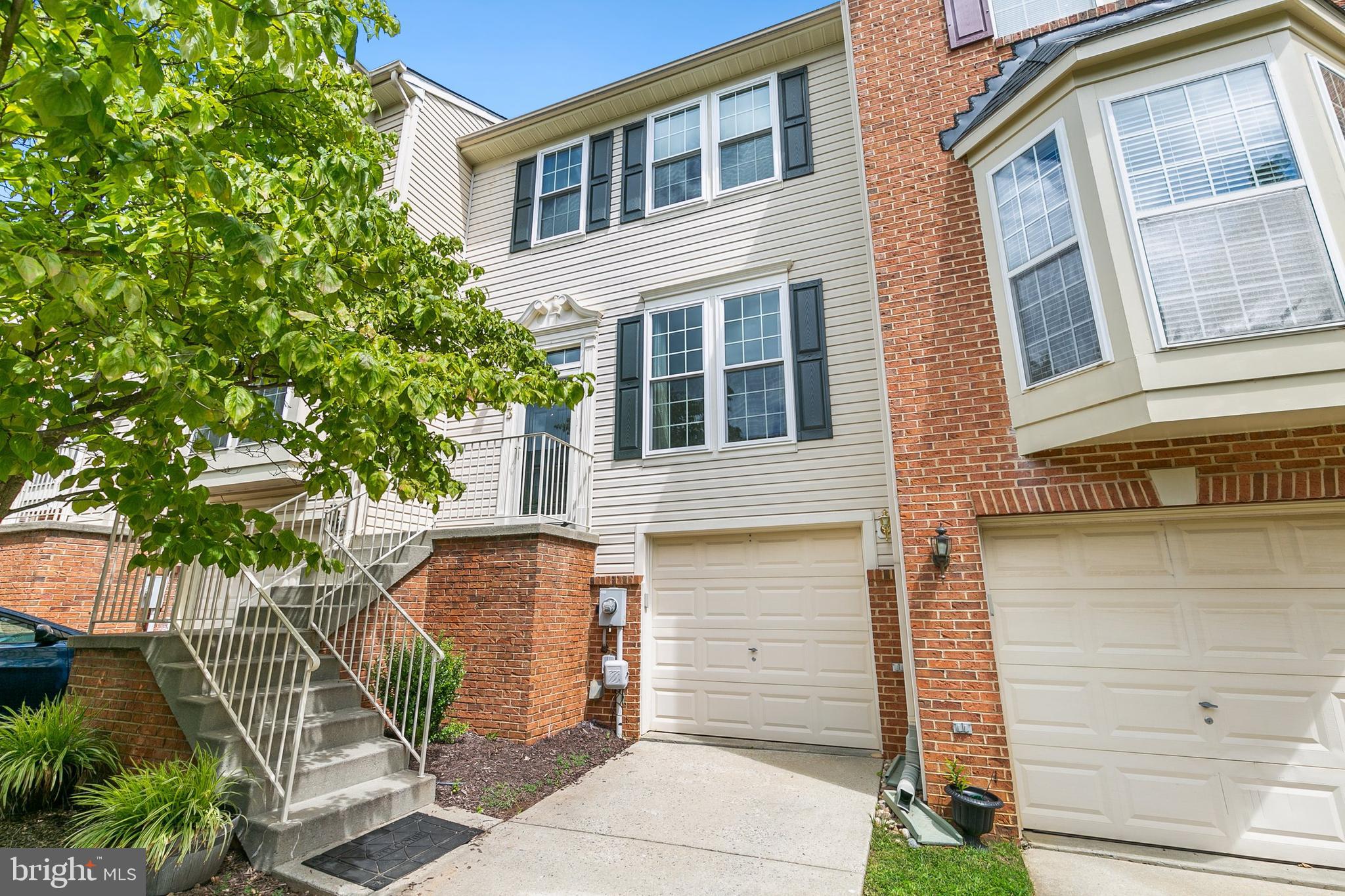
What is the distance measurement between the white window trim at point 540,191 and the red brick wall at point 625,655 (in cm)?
521

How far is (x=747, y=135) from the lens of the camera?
8.48 meters

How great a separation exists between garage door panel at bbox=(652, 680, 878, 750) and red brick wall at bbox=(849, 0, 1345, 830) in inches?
38.9

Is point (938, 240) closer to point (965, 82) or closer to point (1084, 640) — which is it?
point (965, 82)

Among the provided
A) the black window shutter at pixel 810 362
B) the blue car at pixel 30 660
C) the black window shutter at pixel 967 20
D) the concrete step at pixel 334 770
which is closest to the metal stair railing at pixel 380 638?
the concrete step at pixel 334 770

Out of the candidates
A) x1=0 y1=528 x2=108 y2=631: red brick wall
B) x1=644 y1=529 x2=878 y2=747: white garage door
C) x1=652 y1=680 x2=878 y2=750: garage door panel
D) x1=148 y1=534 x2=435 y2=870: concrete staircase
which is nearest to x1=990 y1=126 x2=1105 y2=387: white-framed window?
x1=644 y1=529 x2=878 y2=747: white garage door

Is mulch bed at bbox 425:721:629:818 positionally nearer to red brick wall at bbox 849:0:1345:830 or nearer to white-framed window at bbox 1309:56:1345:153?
red brick wall at bbox 849:0:1345:830

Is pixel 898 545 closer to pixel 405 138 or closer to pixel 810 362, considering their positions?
pixel 810 362

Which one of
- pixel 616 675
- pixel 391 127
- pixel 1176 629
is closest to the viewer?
pixel 1176 629

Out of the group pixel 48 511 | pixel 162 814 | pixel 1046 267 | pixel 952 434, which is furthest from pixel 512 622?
pixel 48 511

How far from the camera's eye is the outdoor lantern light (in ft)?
16.7

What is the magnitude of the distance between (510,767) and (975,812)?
13.0ft

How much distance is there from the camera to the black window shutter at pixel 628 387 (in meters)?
7.96

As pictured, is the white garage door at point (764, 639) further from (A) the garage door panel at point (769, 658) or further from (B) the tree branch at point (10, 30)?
(B) the tree branch at point (10, 30)

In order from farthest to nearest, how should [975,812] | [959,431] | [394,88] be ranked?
[394,88] → [959,431] → [975,812]
